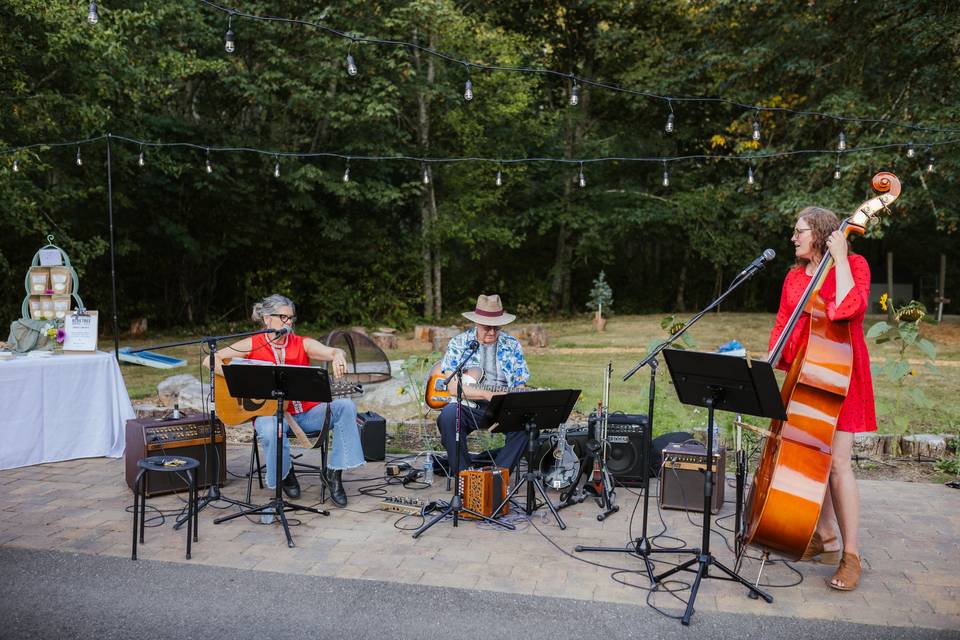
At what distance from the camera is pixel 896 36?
1303 cm

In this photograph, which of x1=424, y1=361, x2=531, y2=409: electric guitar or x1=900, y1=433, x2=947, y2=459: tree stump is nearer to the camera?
x1=424, y1=361, x2=531, y2=409: electric guitar

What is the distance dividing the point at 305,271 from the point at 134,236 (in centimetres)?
326

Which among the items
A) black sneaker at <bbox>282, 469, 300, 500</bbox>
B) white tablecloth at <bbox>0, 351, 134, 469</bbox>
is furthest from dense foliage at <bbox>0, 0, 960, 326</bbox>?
black sneaker at <bbox>282, 469, 300, 500</bbox>

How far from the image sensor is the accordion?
177 inches

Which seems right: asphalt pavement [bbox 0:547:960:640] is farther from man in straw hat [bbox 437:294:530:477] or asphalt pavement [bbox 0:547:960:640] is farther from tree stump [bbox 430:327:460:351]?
tree stump [bbox 430:327:460:351]

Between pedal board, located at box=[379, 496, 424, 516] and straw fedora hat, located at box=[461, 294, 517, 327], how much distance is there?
1167 mm

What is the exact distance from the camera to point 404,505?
184 inches

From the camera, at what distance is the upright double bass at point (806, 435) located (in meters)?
3.24

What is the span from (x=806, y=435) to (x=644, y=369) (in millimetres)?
6529

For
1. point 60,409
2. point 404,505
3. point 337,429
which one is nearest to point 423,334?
point 60,409

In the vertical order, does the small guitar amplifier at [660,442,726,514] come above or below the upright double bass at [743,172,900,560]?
below

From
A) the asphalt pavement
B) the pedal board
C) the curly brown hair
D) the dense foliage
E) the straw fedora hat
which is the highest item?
the dense foliage

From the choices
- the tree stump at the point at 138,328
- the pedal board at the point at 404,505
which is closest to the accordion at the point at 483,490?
the pedal board at the point at 404,505

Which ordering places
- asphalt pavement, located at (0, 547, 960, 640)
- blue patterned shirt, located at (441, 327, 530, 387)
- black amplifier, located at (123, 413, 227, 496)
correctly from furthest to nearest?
blue patterned shirt, located at (441, 327, 530, 387)
black amplifier, located at (123, 413, 227, 496)
asphalt pavement, located at (0, 547, 960, 640)
